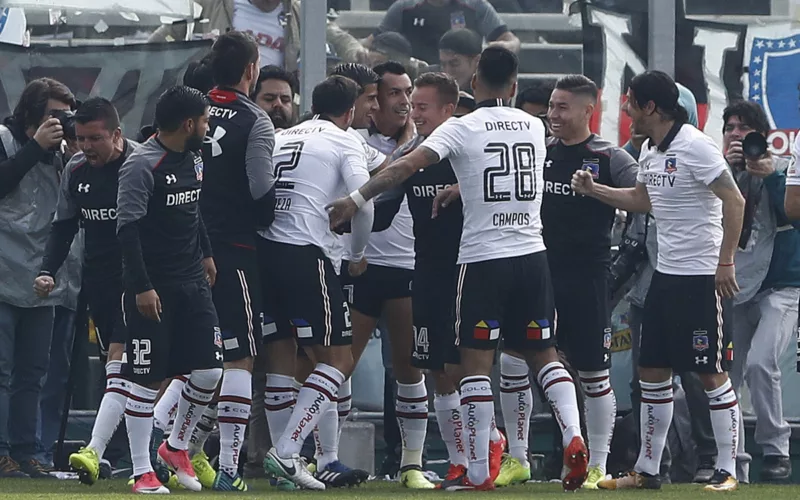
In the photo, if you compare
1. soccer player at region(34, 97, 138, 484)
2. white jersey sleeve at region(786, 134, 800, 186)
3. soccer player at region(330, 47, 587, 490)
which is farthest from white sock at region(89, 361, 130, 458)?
white jersey sleeve at region(786, 134, 800, 186)

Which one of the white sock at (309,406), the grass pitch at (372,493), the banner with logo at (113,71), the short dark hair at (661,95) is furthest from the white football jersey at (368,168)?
the banner with logo at (113,71)

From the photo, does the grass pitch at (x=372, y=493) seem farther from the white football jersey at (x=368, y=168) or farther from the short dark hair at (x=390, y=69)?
the short dark hair at (x=390, y=69)

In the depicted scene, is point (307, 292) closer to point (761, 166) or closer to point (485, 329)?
point (485, 329)

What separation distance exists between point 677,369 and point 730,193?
986 millimetres

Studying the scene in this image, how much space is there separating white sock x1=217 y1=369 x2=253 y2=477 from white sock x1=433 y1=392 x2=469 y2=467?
118 cm

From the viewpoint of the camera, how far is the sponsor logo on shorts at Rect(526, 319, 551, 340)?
817 cm

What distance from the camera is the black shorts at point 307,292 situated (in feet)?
27.3

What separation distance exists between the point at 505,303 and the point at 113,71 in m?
3.91

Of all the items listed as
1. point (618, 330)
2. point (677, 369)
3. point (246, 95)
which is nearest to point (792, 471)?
point (618, 330)

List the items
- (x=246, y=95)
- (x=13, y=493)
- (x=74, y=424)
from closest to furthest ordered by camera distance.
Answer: (x=13, y=493) < (x=246, y=95) < (x=74, y=424)

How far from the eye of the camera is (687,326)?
27.6 feet

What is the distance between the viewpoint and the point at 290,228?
8438 mm

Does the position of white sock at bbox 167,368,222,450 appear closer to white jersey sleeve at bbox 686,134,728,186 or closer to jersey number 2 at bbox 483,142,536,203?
jersey number 2 at bbox 483,142,536,203

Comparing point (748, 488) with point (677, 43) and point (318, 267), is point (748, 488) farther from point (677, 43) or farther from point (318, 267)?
point (677, 43)
